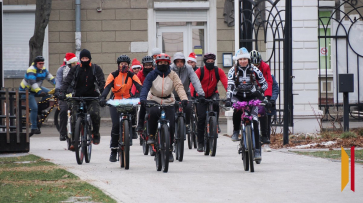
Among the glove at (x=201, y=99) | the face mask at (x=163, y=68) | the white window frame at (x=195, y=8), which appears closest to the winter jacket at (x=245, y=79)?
the face mask at (x=163, y=68)

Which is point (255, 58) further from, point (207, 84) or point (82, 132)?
point (82, 132)

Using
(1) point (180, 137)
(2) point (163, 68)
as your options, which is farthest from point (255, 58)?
(2) point (163, 68)

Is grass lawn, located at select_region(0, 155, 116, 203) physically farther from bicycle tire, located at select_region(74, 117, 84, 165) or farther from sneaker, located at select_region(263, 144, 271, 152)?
sneaker, located at select_region(263, 144, 271, 152)

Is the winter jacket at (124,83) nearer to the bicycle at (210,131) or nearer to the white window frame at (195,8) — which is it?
the bicycle at (210,131)

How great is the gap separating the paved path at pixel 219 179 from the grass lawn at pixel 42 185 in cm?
21

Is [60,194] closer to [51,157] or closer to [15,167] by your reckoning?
[15,167]

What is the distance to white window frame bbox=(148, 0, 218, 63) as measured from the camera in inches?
977

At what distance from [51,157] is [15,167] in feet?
5.97

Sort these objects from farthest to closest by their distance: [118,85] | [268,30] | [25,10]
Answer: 1. [25,10]
2. [268,30]
3. [118,85]

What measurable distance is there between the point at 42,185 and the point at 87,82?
3526 millimetres

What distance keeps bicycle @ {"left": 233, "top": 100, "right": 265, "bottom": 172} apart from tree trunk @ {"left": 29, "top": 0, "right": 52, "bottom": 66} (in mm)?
12461

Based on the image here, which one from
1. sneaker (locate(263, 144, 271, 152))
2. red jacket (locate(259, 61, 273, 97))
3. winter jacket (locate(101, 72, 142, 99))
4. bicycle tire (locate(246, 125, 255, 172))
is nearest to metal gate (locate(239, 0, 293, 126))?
sneaker (locate(263, 144, 271, 152))

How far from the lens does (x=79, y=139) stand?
39.0ft

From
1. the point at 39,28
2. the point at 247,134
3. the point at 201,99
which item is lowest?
the point at 247,134
